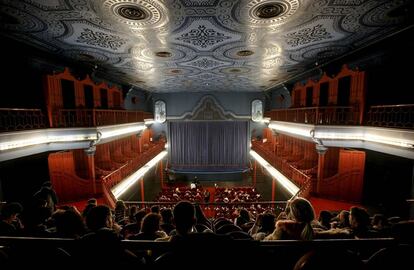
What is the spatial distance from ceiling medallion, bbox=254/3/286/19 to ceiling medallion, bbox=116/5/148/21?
2474 mm

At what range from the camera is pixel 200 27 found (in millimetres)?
5219

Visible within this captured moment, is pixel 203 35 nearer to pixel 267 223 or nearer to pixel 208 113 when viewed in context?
pixel 267 223

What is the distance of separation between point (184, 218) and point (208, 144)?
20384 millimetres

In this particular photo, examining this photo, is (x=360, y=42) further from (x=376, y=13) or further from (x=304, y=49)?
(x=376, y=13)

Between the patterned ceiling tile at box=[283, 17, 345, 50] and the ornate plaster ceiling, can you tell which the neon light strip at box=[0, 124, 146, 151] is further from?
the patterned ceiling tile at box=[283, 17, 345, 50]

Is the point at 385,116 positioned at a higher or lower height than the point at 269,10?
lower

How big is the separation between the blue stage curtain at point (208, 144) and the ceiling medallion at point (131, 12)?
17392mm

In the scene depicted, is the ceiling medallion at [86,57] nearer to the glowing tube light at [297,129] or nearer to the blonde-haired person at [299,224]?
the blonde-haired person at [299,224]

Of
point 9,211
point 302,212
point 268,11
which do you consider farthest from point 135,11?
point 302,212

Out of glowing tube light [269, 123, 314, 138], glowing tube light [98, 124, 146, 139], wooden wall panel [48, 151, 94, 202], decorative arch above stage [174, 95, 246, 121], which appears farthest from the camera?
decorative arch above stage [174, 95, 246, 121]

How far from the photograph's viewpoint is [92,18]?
469 centimetres

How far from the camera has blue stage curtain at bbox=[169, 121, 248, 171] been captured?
22.0 metres

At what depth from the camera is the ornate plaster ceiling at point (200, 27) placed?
4172 millimetres

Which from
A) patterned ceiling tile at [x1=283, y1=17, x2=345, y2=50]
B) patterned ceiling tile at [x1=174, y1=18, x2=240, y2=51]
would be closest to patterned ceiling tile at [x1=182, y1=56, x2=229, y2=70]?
patterned ceiling tile at [x1=174, y1=18, x2=240, y2=51]
